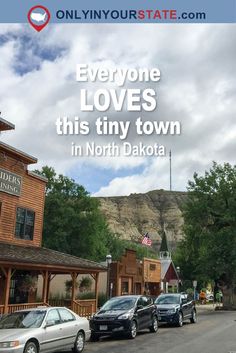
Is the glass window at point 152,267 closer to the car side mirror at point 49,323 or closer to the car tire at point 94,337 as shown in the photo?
the car tire at point 94,337

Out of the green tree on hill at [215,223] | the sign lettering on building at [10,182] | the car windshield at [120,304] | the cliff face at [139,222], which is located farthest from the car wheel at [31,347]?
the cliff face at [139,222]

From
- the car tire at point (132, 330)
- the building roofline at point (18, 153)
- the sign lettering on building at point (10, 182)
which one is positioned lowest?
the car tire at point (132, 330)

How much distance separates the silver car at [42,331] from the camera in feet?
37.7

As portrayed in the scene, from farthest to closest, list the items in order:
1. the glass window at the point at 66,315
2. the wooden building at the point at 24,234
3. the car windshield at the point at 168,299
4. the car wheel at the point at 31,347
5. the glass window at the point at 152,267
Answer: the glass window at the point at 152,267, the car windshield at the point at 168,299, the wooden building at the point at 24,234, the glass window at the point at 66,315, the car wheel at the point at 31,347

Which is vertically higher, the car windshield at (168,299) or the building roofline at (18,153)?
the building roofline at (18,153)

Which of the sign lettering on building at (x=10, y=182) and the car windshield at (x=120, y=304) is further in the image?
the sign lettering on building at (x=10, y=182)

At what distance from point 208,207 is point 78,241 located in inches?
762

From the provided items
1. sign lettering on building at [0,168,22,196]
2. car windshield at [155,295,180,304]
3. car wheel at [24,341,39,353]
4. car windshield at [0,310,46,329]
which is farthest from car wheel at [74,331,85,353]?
sign lettering on building at [0,168,22,196]

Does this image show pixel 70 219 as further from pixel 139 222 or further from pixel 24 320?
pixel 139 222

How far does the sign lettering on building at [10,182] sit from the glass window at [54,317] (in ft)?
34.2

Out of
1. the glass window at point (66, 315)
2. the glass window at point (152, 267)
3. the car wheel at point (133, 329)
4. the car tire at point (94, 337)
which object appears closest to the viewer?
the glass window at point (66, 315)

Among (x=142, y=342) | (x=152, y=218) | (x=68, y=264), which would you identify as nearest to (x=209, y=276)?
(x=68, y=264)

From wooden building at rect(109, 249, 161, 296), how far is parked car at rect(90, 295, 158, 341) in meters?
16.8

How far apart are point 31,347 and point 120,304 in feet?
23.9
